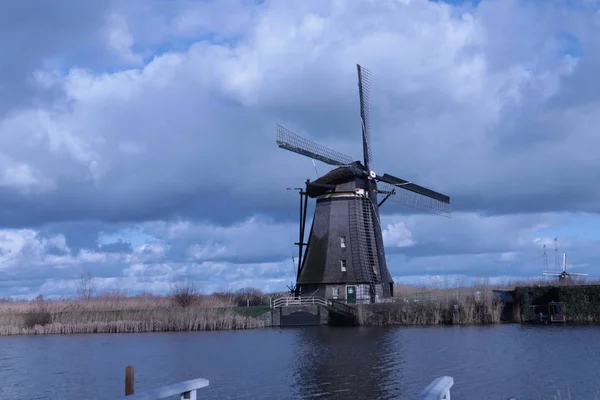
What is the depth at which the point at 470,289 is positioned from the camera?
36406 millimetres

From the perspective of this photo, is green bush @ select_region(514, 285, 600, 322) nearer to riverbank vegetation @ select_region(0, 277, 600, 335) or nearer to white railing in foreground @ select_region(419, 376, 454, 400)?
riverbank vegetation @ select_region(0, 277, 600, 335)

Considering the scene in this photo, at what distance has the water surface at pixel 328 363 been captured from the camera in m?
16.4

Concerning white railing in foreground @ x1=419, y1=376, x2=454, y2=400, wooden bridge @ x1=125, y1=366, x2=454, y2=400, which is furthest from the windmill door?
white railing in foreground @ x1=419, y1=376, x2=454, y2=400

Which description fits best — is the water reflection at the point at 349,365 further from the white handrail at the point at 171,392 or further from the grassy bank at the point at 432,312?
the white handrail at the point at 171,392

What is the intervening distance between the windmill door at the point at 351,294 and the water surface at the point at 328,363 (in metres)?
5.54

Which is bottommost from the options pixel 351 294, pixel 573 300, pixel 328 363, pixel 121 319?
pixel 328 363

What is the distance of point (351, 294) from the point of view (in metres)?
37.8

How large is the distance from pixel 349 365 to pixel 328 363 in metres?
0.90

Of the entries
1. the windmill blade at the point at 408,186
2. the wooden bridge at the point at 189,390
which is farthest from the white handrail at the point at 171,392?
the windmill blade at the point at 408,186

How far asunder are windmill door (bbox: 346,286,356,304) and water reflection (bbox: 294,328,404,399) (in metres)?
6.94

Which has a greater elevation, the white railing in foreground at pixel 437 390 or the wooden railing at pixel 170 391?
the white railing in foreground at pixel 437 390

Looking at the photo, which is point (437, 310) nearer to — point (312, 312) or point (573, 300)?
point (573, 300)

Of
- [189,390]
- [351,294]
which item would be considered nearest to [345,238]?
[351,294]

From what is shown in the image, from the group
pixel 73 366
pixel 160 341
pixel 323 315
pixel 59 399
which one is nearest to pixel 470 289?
pixel 323 315
